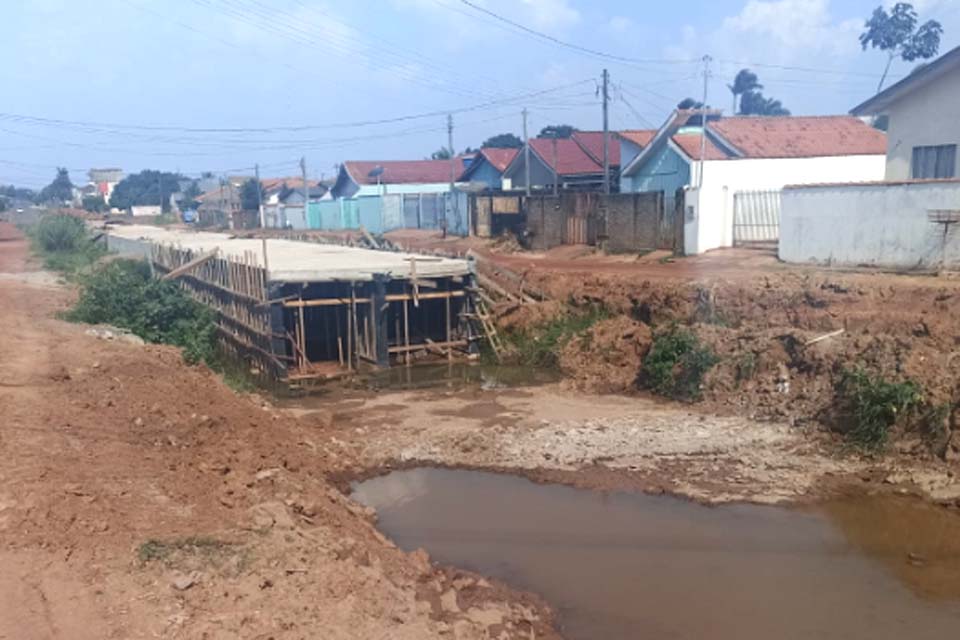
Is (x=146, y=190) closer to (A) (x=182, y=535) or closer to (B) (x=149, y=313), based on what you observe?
(B) (x=149, y=313)

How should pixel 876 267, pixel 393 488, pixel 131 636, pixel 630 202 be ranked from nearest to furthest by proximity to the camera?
pixel 131 636 < pixel 393 488 < pixel 876 267 < pixel 630 202

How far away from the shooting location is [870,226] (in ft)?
57.1

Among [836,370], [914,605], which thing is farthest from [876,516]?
[836,370]

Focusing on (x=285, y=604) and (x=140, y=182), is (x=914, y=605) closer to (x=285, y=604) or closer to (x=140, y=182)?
(x=285, y=604)

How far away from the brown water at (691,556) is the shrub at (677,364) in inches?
182

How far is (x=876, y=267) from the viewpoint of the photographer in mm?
17234

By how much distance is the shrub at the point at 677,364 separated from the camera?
50.2ft

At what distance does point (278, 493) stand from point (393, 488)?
2708 mm

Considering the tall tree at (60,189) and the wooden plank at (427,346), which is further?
the tall tree at (60,189)

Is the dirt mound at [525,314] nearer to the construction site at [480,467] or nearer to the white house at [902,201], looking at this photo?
the construction site at [480,467]

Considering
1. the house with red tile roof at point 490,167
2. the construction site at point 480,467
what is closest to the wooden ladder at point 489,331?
the construction site at point 480,467

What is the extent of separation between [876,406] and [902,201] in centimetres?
640

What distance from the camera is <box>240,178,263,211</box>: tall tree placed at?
220 feet

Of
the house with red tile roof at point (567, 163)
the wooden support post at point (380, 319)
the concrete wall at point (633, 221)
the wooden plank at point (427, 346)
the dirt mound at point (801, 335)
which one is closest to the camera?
the dirt mound at point (801, 335)
